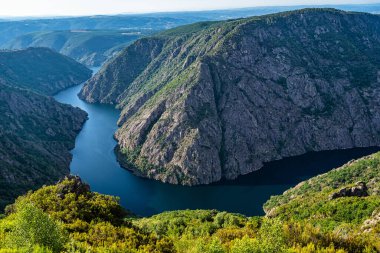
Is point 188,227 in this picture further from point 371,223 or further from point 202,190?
point 202,190

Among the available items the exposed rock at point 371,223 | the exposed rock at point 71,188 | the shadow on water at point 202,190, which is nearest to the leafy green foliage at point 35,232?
the exposed rock at point 71,188

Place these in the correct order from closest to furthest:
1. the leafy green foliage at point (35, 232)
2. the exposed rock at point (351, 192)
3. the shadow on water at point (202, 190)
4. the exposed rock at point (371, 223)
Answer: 1. the leafy green foliage at point (35, 232)
2. the exposed rock at point (371, 223)
3. the exposed rock at point (351, 192)
4. the shadow on water at point (202, 190)

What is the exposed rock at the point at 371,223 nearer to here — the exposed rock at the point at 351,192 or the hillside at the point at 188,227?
the hillside at the point at 188,227

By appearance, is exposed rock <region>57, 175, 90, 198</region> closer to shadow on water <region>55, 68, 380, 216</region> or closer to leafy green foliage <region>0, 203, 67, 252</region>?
leafy green foliage <region>0, 203, 67, 252</region>

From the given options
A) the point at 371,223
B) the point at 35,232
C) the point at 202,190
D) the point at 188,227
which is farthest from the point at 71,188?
the point at 202,190

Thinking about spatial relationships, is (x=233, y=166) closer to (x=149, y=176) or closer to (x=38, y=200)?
(x=149, y=176)

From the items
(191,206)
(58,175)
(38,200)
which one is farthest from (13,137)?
(38,200)

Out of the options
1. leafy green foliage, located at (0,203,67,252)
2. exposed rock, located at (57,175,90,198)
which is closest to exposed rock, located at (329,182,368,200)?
exposed rock, located at (57,175,90,198)

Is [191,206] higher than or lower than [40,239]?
lower
